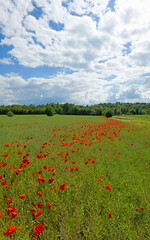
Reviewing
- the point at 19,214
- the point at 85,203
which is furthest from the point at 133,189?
the point at 19,214

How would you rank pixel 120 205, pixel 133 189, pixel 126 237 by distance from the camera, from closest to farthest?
pixel 126 237 < pixel 120 205 < pixel 133 189

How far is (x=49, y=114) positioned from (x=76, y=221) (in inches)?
2298

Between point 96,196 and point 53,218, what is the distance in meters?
0.94

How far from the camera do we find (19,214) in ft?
6.79

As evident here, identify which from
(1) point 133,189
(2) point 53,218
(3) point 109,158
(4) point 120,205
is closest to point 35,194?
(2) point 53,218

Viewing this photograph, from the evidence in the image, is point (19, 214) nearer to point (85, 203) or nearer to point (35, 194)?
point (35, 194)

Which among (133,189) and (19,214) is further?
(133,189)

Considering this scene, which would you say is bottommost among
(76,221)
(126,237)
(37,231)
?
(126,237)

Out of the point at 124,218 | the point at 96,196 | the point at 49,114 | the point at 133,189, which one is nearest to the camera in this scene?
the point at 124,218

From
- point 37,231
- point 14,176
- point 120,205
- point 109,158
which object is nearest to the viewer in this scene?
point 37,231

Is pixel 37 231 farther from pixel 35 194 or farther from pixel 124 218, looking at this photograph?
pixel 124 218

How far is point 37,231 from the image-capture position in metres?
1.44

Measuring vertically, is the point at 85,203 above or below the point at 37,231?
below

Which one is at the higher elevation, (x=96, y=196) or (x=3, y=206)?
(x=96, y=196)
